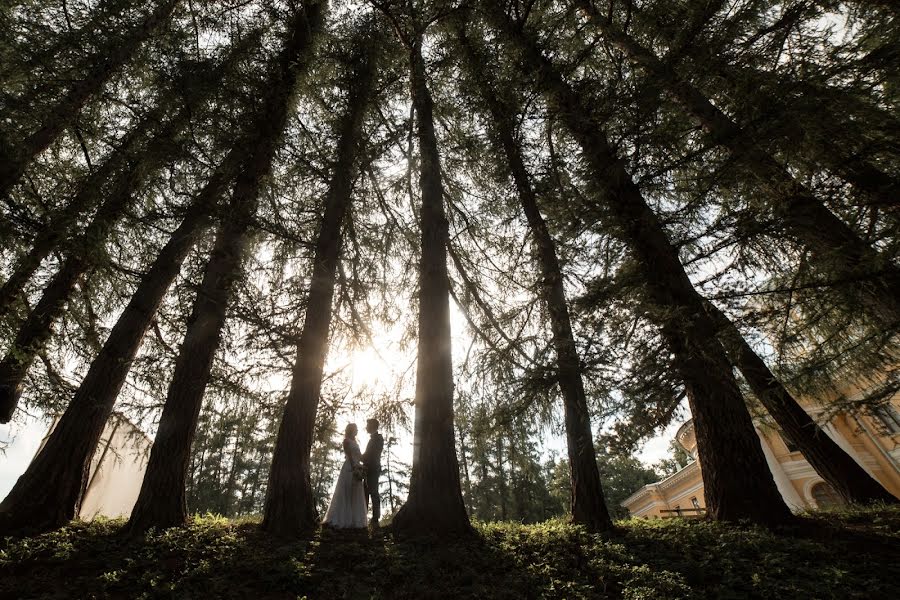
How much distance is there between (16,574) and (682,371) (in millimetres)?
6742

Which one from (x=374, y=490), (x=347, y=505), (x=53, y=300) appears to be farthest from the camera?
(x=374, y=490)

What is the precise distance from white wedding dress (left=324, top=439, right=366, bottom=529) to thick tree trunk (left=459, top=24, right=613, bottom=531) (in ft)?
10.8

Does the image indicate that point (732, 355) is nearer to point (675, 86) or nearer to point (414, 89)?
point (675, 86)

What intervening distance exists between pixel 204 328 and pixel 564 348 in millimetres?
5620

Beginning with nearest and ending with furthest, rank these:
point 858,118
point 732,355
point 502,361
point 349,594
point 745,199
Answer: point 349,594 → point 858,118 → point 732,355 → point 745,199 → point 502,361

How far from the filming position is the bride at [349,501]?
5.67 metres

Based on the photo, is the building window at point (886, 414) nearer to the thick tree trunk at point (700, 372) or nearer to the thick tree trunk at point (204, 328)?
the thick tree trunk at point (700, 372)

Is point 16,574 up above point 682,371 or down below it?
below

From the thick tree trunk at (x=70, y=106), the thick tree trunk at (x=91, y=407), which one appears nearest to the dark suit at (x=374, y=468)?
the thick tree trunk at (x=91, y=407)

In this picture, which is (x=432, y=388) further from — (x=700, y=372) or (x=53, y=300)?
(x=53, y=300)

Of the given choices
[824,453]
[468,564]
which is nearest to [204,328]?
[468,564]

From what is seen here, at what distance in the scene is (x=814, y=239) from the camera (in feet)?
12.9

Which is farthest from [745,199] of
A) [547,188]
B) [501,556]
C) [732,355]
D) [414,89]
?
[414,89]

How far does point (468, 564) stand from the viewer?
12.8ft
